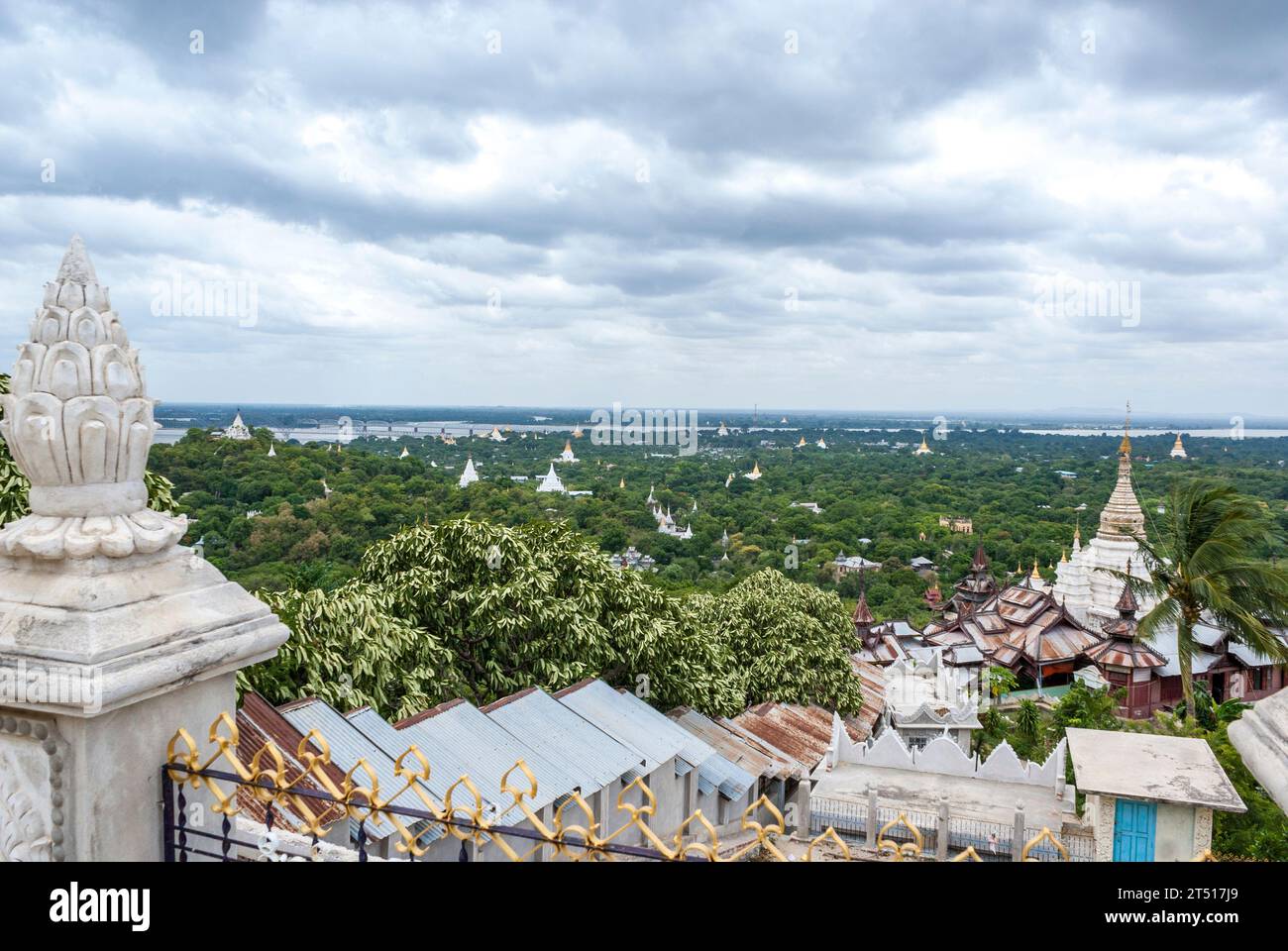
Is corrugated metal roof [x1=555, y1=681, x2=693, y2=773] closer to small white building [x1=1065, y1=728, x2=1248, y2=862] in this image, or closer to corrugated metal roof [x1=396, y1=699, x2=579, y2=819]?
corrugated metal roof [x1=396, y1=699, x2=579, y2=819]

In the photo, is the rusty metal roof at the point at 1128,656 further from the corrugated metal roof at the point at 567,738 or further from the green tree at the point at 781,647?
the corrugated metal roof at the point at 567,738

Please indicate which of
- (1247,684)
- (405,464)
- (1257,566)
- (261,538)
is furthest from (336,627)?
(405,464)

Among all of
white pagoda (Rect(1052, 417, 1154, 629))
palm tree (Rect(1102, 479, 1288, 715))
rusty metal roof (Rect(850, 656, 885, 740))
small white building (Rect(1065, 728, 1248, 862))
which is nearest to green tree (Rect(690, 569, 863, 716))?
rusty metal roof (Rect(850, 656, 885, 740))

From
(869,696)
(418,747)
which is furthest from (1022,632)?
(418,747)

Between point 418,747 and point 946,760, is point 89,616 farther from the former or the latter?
point 946,760

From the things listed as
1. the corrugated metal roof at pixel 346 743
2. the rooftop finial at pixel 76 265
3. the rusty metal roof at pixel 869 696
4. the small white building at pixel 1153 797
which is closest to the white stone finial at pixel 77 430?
the rooftop finial at pixel 76 265
